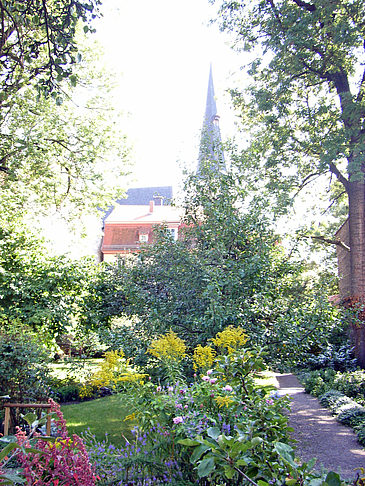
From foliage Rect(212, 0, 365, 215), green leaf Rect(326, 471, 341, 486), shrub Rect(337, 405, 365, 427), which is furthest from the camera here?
foliage Rect(212, 0, 365, 215)

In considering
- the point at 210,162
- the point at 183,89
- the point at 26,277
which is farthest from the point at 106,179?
the point at 210,162

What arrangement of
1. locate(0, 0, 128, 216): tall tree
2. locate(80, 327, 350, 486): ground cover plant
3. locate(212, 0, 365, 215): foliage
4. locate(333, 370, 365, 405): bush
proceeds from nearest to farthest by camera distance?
locate(80, 327, 350, 486): ground cover plant, locate(333, 370, 365, 405): bush, locate(212, 0, 365, 215): foliage, locate(0, 0, 128, 216): tall tree

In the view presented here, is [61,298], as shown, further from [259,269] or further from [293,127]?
[293,127]

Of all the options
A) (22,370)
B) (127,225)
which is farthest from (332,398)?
(127,225)

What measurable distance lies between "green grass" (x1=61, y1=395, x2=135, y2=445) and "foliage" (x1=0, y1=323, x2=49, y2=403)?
803mm

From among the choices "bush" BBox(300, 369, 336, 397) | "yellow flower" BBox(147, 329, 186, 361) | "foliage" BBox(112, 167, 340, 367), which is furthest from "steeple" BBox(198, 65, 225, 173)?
"bush" BBox(300, 369, 336, 397)

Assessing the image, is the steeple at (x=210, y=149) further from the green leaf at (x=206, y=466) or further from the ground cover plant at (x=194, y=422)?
the green leaf at (x=206, y=466)

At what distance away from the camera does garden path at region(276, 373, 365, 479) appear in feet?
14.1

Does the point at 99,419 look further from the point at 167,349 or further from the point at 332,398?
the point at 332,398

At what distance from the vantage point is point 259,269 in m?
5.51

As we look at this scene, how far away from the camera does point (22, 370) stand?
5.30 meters

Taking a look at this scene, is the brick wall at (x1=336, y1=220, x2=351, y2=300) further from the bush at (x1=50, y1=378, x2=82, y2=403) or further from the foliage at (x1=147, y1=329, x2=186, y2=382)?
the foliage at (x1=147, y1=329, x2=186, y2=382)

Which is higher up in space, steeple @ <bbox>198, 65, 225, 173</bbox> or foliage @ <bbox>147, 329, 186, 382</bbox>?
steeple @ <bbox>198, 65, 225, 173</bbox>

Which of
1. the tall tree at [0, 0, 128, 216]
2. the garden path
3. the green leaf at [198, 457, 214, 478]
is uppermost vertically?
the tall tree at [0, 0, 128, 216]
